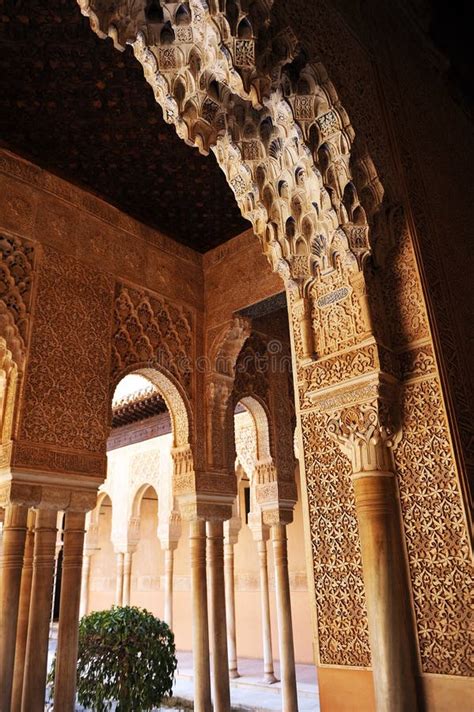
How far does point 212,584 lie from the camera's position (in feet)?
21.2

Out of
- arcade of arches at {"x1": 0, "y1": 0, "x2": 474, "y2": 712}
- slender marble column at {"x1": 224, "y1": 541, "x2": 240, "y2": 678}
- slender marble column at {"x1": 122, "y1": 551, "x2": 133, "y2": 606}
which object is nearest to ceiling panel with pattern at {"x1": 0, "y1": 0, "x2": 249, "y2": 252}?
arcade of arches at {"x1": 0, "y1": 0, "x2": 474, "y2": 712}

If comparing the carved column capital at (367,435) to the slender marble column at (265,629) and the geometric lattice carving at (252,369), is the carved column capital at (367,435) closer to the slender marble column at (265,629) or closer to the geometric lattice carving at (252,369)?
the geometric lattice carving at (252,369)

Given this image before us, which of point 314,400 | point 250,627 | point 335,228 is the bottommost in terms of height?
point 250,627

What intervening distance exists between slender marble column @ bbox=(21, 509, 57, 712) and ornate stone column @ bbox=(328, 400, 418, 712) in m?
3.43

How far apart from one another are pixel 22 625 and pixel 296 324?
436cm

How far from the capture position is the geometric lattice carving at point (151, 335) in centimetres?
605

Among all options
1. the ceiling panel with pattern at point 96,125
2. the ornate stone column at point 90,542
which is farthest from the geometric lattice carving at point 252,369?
the ornate stone column at point 90,542

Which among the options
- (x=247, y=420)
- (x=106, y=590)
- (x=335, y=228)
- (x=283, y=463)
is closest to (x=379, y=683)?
(x=335, y=228)

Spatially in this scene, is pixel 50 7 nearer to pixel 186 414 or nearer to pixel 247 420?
pixel 186 414

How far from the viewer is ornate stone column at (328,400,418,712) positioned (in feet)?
7.55

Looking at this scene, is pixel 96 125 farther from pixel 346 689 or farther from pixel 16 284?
pixel 346 689

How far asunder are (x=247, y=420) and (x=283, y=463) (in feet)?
8.78

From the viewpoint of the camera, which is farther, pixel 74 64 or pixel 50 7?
pixel 74 64

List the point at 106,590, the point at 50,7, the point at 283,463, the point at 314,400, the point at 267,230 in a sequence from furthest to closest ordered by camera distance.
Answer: the point at 106,590, the point at 283,463, the point at 50,7, the point at 267,230, the point at 314,400
